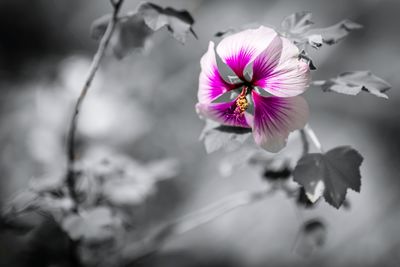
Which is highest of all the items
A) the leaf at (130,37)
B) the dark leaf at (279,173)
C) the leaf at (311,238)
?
the leaf at (130,37)

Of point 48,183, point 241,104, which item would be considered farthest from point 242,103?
point 48,183

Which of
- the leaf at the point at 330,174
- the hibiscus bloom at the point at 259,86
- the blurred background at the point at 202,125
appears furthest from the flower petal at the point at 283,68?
the blurred background at the point at 202,125

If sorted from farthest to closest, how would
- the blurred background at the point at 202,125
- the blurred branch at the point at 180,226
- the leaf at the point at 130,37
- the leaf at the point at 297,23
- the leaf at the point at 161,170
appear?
the blurred background at the point at 202,125, the leaf at the point at 161,170, the blurred branch at the point at 180,226, the leaf at the point at 130,37, the leaf at the point at 297,23

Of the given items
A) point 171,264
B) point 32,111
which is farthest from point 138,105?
point 171,264

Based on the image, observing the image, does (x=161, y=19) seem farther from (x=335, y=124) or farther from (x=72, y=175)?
(x=335, y=124)

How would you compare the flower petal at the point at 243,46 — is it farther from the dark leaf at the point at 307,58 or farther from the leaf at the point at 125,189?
the leaf at the point at 125,189

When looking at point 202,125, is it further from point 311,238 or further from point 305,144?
point 305,144

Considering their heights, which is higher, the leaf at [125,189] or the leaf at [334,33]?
the leaf at [125,189]
